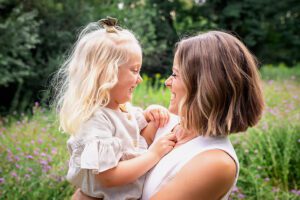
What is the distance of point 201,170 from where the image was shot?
5.37 ft

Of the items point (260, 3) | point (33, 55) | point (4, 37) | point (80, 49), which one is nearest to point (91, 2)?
point (33, 55)

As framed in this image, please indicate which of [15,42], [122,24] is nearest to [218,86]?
[122,24]

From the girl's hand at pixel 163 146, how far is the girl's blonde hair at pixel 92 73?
298 mm

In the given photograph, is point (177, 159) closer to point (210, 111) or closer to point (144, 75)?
point (210, 111)

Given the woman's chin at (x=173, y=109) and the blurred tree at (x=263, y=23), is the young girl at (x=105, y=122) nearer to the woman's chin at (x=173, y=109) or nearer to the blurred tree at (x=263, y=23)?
the woman's chin at (x=173, y=109)

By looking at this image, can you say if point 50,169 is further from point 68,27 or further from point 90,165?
point 68,27

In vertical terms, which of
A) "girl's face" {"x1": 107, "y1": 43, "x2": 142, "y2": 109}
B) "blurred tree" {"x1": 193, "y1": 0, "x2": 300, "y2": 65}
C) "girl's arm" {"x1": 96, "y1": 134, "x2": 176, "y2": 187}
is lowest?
"blurred tree" {"x1": 193, "y1": 0, "x2": 300, "y2": 65}

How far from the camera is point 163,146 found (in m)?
1.88

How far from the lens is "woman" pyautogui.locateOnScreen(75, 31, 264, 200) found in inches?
64.8

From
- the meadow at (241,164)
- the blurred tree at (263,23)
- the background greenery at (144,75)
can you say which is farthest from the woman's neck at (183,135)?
the blurred tree at (263,23)

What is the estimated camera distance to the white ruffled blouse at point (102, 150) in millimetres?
1783

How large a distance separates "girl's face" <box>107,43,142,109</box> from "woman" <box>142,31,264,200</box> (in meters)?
0.25

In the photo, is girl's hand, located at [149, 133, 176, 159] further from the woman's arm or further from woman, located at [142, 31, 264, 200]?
the woman's arm

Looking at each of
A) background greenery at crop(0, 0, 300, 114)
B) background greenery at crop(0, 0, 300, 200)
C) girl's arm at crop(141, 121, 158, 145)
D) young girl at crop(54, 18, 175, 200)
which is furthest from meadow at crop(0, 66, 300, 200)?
young girl at crop(54, 18, 175, 200)
